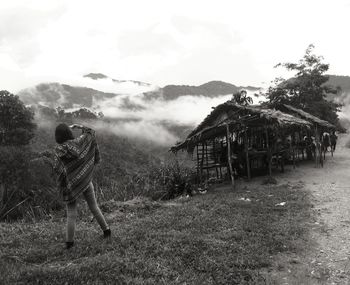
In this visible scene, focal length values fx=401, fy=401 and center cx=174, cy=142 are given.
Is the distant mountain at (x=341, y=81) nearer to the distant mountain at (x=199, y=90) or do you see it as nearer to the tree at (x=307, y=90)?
the tree at (x=307, y=90)

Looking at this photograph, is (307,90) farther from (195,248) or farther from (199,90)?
(199,90)

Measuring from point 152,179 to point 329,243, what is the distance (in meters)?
10.4

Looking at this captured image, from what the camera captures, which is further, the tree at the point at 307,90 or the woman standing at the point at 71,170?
the tree at the point at 307,90

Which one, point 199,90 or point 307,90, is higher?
point 199,90

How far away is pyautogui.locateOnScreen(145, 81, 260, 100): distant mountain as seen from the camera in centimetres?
10888

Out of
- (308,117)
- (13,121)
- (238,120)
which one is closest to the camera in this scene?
(238,120)

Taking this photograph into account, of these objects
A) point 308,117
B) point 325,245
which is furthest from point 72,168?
point 308,117

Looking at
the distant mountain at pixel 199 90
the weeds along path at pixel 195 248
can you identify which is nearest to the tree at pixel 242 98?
the weeds along path at pixel 195 248

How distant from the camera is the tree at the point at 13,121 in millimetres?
34037

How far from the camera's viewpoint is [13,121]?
34.6 m

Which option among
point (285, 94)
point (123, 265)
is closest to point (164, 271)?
point (123, 265)

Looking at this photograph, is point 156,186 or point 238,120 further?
point 156,186

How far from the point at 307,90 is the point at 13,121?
24.4 metres

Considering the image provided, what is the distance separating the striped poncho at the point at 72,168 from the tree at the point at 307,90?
19.4 m
